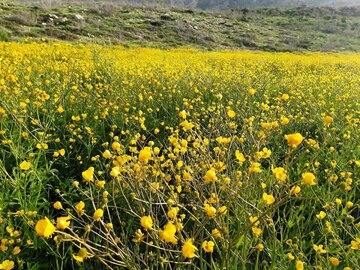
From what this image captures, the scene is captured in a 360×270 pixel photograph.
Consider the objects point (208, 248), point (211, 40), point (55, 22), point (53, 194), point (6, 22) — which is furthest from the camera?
point (211, 40)

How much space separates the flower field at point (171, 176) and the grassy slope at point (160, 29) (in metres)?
10.7

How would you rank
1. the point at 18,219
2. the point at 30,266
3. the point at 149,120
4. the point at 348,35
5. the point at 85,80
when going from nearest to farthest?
1. the point at 30,266
2. the point at 18,219
3. the point at 149,120
4. the point at 85,80
5. the point at 348,35

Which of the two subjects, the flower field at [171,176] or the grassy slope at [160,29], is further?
the grassy slope at [160,29]

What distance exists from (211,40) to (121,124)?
74.0 ft

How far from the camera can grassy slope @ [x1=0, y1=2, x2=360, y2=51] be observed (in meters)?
18.6

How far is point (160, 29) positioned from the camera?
2544 cm

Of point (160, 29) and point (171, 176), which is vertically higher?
point (160, 29)

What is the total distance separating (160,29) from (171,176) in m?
24.4

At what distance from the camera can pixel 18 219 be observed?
6.44 feet

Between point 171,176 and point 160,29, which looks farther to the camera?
point 160,29

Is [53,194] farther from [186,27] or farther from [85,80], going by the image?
[186,27]

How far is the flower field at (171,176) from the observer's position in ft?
4.17

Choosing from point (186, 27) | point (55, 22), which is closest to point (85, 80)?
point (55, 22)

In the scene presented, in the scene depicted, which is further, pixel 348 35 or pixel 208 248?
pixel 348 35
